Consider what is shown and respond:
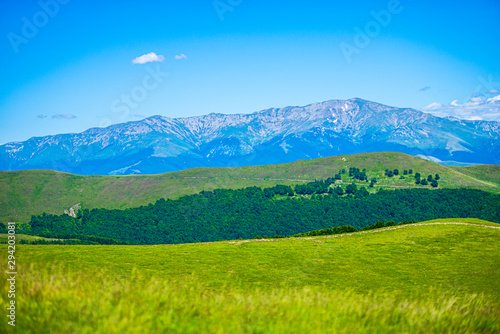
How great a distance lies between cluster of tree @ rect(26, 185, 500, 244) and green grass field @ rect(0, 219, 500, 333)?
108m

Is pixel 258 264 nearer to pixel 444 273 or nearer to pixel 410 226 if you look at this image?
pixel 444 273

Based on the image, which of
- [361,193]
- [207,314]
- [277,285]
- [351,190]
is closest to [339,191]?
[351,190]

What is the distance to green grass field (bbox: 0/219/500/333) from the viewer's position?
595cm

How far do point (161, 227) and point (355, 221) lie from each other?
97686 millimetres

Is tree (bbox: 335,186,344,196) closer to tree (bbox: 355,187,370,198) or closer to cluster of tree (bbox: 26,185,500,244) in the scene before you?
cluster of tree (bbox: 26,185,500,244)

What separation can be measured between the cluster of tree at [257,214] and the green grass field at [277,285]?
108 m

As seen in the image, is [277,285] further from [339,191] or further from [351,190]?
[351,190]

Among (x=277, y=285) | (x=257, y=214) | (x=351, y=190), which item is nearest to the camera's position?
(x=277, y=285)

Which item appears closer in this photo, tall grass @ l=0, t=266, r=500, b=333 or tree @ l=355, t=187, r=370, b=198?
tall grass @ l=0, t=266, r=500, b=333

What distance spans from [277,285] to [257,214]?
148 m

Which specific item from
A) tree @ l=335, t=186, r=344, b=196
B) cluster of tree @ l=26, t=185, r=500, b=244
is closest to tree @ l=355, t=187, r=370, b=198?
cluster of tree @ l=26, t=185, r=500, b=244

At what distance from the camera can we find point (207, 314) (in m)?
6.30

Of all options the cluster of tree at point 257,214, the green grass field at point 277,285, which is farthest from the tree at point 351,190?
the green grass field at point 277,285

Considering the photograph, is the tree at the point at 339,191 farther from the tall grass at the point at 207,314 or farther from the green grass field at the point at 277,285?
the tall grass at the point at 207,314
